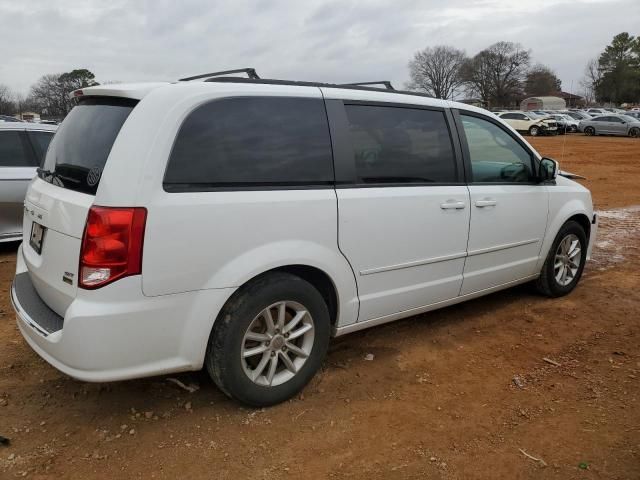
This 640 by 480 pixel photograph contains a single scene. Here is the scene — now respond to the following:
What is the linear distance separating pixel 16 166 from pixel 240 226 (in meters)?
4.73

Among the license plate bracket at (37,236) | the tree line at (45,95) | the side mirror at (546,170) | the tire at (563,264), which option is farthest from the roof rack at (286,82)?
the tree line at (45,95)

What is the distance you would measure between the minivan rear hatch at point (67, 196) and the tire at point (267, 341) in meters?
0.78

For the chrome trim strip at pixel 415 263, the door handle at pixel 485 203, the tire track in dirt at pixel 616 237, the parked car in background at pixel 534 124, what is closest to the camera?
the chrome trim strip at pixel 415 263

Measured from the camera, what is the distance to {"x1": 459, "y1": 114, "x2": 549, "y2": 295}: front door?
13.2 ft

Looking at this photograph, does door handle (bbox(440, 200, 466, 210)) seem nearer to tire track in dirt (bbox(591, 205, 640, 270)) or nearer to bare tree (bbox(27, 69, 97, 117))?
tire track in dirt (bbox(591, 205, 640, 270))

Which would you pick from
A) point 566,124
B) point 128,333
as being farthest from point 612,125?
point 128,333

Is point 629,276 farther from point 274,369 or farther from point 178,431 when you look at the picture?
point 178,431

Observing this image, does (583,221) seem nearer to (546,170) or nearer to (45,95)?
(546,170)

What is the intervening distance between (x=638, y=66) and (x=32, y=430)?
329 ft

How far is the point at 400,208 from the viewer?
3.46 m

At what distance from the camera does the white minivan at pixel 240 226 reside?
2.57m

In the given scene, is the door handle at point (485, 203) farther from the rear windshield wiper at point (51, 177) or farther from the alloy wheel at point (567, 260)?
the rear windshield wiper at point (51, 177)

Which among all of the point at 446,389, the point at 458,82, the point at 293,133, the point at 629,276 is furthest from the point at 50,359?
the point at 458,82

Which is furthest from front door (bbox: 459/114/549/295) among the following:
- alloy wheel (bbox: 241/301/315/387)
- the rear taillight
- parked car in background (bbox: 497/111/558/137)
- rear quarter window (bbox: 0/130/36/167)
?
parked car in background (bbox: 497/111/558/137)
